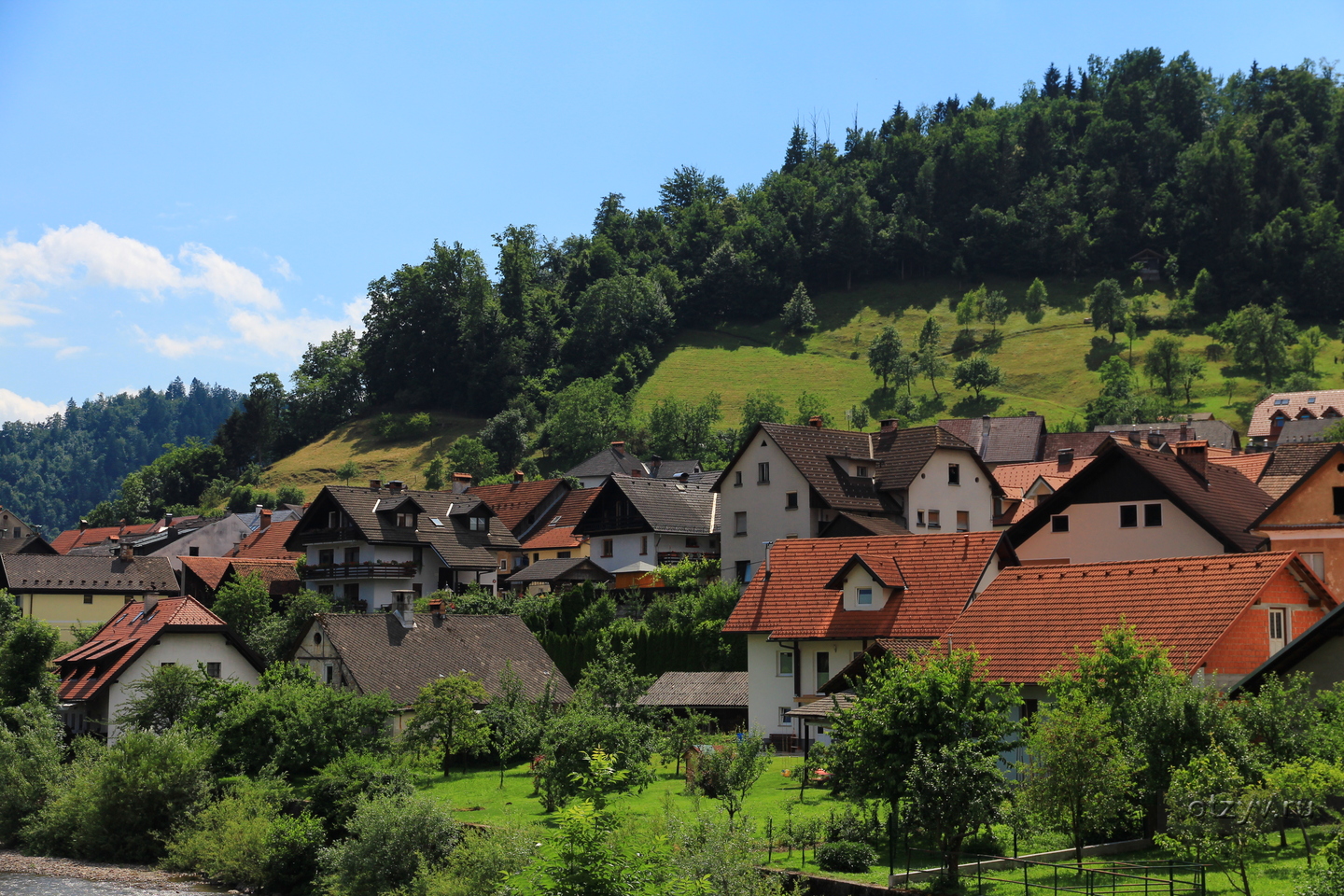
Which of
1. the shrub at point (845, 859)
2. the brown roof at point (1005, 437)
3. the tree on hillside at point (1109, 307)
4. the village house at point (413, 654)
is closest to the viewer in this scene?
the shrub at point (845, 859)

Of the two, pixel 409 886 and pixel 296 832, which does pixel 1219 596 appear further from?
pixel 296 832

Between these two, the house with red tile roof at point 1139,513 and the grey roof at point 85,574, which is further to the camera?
the grey roof at point 85,574

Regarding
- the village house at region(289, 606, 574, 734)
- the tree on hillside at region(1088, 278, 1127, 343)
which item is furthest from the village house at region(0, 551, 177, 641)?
the tree on hillside at region(1088, 278, 1127, 343)

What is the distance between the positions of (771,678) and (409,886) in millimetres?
17429

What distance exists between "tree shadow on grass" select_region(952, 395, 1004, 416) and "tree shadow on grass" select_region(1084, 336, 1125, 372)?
505 inches

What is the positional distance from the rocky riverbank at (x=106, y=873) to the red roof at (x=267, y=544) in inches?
2035

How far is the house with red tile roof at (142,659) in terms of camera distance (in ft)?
177

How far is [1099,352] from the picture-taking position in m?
147

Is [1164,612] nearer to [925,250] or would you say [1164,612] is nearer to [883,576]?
[883,576]

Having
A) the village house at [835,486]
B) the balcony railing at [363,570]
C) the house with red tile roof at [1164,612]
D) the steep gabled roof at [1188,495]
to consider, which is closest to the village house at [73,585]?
the balcony railing at [363,570]

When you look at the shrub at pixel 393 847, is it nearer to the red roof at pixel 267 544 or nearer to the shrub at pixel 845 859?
the shrub at pixel 845 859

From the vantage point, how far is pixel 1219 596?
33.9 m

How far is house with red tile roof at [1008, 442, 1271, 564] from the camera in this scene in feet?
149

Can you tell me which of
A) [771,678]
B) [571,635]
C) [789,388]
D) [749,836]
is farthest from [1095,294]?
[749,836]
